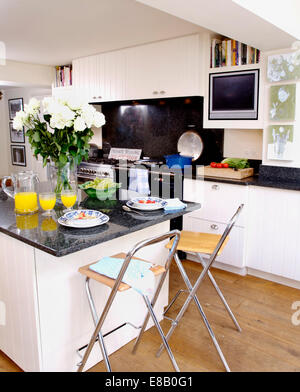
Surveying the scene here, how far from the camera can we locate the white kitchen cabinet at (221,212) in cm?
320

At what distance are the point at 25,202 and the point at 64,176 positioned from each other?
270mm

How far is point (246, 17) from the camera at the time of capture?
2.19 metres

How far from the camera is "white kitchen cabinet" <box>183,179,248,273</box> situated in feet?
10.5

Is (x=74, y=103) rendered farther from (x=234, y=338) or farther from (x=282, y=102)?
(x=282, y=102)

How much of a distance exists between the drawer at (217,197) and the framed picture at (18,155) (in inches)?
193

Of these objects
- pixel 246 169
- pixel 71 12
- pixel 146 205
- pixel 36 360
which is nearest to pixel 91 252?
pixel 146 205

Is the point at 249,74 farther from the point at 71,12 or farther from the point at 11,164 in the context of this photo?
the point at 11,164

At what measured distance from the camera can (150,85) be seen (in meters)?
3.98

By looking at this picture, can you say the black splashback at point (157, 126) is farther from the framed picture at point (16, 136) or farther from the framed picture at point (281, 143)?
the framed picture at point (16, 136)

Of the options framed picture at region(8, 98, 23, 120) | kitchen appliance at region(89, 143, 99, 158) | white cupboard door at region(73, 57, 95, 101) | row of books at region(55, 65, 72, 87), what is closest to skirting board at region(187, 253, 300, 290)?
kitchen appliance at region(89, 143, 99, 158)

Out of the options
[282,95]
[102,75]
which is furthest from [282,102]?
[102,75]

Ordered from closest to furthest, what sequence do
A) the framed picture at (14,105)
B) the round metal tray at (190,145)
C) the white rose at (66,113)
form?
the white rose at (66,113) → the round metal tray at (190,145) → the framed picture at (14,105)

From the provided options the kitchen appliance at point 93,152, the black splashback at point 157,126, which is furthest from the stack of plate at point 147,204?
the kitchen appliance at point 93,152

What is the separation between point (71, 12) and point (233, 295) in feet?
8.88
